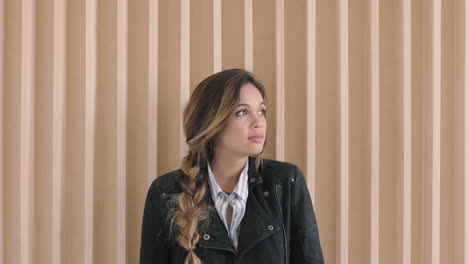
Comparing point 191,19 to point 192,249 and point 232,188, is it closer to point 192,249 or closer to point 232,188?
point 232,188

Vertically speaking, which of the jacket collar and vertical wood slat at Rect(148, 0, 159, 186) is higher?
vertical wood slat at Rect(148, 0, 159, 186)

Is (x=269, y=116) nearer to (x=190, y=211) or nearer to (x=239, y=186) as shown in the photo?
(x=239, y=186)

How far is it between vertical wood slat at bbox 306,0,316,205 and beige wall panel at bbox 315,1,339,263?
0.22 ft
